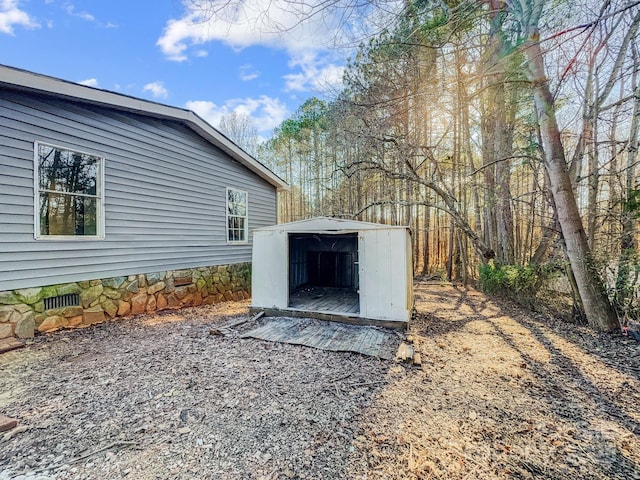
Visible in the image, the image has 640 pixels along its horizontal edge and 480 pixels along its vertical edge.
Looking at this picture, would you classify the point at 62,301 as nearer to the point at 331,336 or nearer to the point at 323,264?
the point at 331,336

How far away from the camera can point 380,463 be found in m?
1.94

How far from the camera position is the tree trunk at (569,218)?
472 cm

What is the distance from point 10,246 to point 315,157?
1355cm

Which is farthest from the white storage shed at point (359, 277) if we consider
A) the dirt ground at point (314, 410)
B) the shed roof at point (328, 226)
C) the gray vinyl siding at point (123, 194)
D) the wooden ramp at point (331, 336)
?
the gray vinyl siding at point (123, 194)

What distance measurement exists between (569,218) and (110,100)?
308 inches

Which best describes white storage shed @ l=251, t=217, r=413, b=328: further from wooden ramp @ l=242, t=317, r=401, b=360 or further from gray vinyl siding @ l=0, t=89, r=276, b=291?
gray vinyl siding @ l=0, t=89, r=276, b=291

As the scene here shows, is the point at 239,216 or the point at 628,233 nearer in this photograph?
the point at 628,233

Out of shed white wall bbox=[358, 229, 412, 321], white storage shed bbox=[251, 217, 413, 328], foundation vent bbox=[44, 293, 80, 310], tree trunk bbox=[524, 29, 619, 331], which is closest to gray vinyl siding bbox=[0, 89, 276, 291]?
foundation vent bbox=[44, 293, 80, 310]


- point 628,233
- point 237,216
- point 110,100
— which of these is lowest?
point 628,233

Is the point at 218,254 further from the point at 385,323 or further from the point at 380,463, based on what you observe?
the point at 380,463

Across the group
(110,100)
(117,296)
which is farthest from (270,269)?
(110,100)

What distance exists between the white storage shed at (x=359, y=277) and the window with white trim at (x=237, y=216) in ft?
7.87

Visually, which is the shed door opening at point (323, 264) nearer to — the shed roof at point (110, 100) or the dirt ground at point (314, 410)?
the shed roof at point (110, 100)

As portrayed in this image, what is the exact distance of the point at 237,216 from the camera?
27.7 ft
